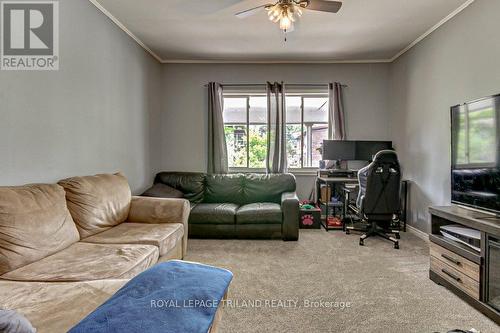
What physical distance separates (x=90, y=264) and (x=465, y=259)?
2.73 metres

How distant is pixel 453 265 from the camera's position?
2.25 metres

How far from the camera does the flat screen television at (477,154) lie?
2.11 meters

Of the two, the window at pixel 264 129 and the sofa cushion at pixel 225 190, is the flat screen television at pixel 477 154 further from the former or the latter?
the sofa cushion at pixel 225 190

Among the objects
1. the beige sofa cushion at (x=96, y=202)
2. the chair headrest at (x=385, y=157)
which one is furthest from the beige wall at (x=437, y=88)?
the beige sofa cushion at (x=96, y=202)

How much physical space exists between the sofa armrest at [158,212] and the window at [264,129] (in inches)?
85.3

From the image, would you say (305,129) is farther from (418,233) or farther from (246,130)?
(418,233)

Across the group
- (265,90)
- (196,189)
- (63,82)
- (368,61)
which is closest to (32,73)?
(63,82)

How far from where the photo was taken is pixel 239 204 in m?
4.25

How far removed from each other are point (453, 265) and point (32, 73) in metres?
3.81

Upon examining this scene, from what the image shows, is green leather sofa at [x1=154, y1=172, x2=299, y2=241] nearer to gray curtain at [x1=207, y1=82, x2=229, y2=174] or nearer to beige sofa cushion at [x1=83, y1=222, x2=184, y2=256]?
gray curtain at [x1=207, y1=82, x2=229, y2=174]

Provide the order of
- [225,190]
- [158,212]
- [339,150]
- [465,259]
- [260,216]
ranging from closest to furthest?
1. [465,259]
2. [158,212]
3. [260,216]
4. [225,190]
5. [339,150]

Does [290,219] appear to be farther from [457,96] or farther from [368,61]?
[368,61]

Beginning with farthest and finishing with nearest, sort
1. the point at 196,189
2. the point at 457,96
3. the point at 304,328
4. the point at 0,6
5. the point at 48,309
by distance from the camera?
the point at 196,189, the point at 457,96, the point at 0,6, the point at 304,328, the point at 48,309

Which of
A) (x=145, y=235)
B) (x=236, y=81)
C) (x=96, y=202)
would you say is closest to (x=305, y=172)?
(x=236, y=81)
